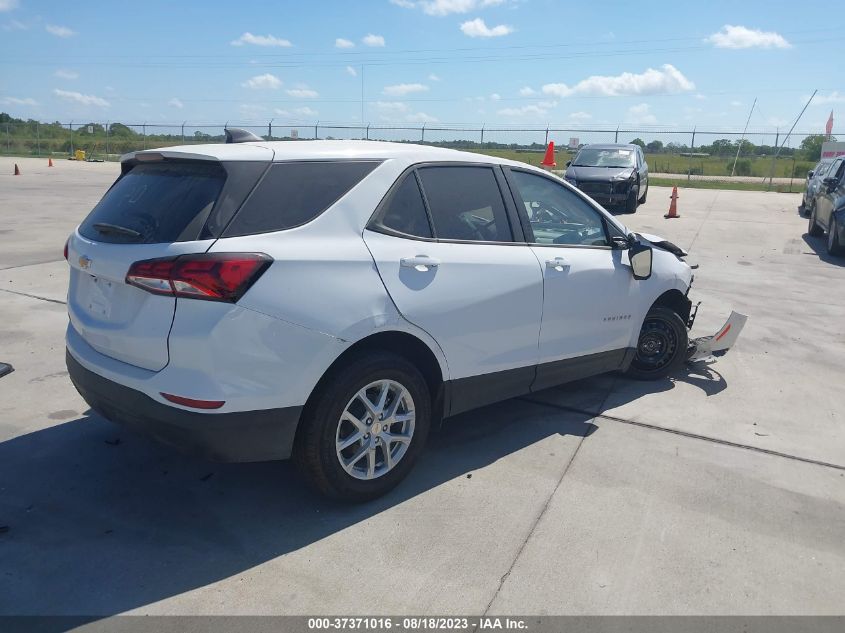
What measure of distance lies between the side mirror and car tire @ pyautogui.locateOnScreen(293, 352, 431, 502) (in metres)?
2.08

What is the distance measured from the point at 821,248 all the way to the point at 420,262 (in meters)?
12.5

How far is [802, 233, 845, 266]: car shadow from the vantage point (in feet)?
39.5

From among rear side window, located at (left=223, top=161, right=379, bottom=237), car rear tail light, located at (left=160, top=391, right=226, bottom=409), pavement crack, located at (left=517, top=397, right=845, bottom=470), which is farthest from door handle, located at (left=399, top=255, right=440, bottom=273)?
pavement crack, located at (left=517, top=397, right=845, bottom=470)

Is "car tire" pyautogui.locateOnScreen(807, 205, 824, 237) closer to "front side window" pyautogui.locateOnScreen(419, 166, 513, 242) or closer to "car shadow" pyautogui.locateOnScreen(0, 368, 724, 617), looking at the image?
"car shadow" pyautogui.locateOnScreen(0, 368, 724, 617)

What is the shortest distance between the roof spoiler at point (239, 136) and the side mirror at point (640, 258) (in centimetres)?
269

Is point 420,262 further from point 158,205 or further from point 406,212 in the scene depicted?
point 158,205

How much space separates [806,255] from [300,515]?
11956mm

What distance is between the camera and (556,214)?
4.83 metres

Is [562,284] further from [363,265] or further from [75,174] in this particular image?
[75,174]

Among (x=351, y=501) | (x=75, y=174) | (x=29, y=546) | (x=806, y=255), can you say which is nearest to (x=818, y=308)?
(x=806, y=255)

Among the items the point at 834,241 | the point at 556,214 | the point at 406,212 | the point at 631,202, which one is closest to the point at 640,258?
the point at 556,214

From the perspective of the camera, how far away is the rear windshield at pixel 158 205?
3.19m

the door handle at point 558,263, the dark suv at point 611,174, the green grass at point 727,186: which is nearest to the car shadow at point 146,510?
the door handle at point 558,263

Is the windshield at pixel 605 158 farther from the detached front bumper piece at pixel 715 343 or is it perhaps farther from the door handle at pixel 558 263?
the door handle at pixel 558 263
